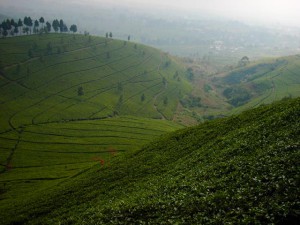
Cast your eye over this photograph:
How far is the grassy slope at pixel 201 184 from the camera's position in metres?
31.3

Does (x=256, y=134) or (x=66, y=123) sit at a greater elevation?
(x=256, y=134)

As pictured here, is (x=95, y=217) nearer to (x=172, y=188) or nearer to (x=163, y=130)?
(x=172, y=188)

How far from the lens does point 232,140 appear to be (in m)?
54.3

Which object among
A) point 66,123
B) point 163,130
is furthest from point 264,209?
point 66,123

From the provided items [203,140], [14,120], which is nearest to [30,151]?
[14,120]

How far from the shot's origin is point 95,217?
143ft

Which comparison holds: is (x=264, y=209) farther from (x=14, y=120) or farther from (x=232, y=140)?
(x=14, y=120)

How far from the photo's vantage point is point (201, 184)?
4022 centimetres

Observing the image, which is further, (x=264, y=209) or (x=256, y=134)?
(x=256, y=134)

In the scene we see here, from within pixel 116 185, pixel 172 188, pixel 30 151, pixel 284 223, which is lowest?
pixel 30 151

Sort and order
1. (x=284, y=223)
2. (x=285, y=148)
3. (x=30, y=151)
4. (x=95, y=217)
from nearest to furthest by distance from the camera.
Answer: (x=284, y=223) < (x=285, y=148) < (x=95, y=217) < (x=30, y=151)

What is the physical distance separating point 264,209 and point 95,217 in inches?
1018

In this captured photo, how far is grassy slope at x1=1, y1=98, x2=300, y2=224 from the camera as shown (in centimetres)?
3133

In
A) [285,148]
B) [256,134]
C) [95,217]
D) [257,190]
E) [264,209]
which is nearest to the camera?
[264,209]
